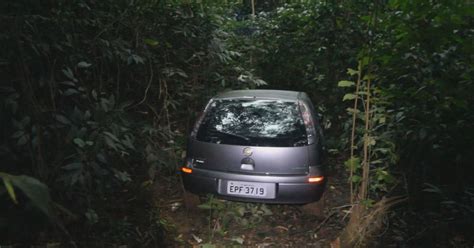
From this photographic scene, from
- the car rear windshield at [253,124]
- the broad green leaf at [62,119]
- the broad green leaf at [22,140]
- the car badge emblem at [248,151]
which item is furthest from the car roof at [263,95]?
the broad green leaf at [22,140]

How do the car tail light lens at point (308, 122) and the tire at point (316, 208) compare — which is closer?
the car tail light lens at point (308, 122)

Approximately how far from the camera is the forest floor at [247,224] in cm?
384

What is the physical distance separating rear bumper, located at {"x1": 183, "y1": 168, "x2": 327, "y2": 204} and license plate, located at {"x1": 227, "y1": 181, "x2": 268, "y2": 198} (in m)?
0.04

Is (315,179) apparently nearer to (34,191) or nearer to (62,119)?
(62,119)

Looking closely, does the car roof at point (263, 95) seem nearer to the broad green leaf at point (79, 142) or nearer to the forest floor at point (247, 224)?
the forest floor at point (247, 224)

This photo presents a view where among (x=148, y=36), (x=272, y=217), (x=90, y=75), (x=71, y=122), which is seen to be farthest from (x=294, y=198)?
(x=148, y=36)

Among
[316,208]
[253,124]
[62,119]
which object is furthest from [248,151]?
[62,119]

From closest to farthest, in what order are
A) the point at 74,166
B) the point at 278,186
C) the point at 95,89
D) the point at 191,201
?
the point at 74,166
the point at 278,186
the point at 191,201
the point at 95,89

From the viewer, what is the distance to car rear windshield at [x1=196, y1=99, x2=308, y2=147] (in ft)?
12.0

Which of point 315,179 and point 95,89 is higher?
point 95,89

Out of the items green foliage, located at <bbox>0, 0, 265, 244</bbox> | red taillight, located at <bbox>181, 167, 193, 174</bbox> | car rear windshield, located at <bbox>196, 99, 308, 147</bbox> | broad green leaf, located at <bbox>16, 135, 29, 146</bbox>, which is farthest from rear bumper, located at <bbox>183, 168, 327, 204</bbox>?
broad green leaf, located at <bbox>16, 135, 29, 146</bbox>

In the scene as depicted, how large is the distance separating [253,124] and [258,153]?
1.09 feet

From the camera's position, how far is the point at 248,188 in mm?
3604

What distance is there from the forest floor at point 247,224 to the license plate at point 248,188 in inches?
18.1
